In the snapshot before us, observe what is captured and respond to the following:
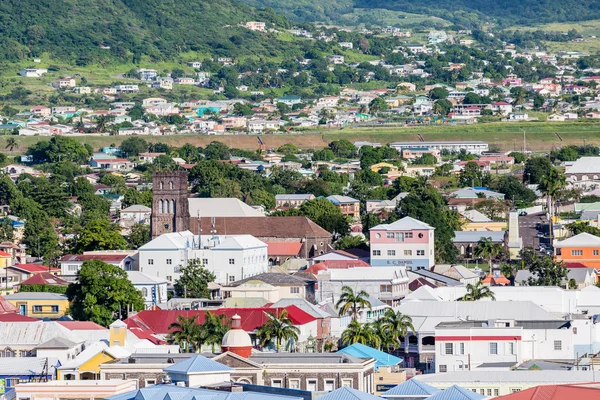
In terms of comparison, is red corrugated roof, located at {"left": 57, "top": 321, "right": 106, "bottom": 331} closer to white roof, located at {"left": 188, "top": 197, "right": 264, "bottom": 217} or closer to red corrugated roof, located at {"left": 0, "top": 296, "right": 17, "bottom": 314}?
red corrugated roof, located at {"left": 0, "top": 296, "right": 17, "bottom": 314}

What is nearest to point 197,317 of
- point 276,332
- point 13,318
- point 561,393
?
point 276,332

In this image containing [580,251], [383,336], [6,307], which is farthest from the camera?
[580,251]

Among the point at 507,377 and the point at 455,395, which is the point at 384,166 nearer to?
the point at 507,377

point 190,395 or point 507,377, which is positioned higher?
point 190,395

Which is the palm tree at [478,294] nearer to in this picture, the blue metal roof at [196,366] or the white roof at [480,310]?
the white roof at [480,310]

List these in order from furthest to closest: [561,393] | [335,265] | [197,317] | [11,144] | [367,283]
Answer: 1. [11,144]
2. [335,265]
3. [367,283]
4. [197,317]
5. [561,393]

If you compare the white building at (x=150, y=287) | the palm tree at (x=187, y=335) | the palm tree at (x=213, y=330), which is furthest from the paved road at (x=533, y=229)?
the palm tree at (x=187, y=335)

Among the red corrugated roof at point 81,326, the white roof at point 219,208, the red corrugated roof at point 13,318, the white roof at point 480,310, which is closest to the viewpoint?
the red corrugated roof at point 81,326
